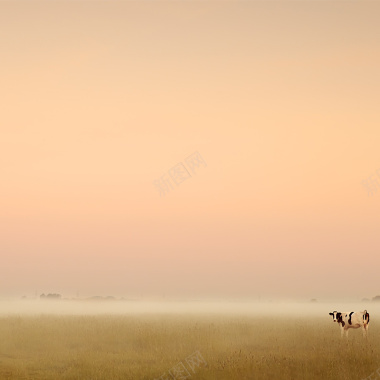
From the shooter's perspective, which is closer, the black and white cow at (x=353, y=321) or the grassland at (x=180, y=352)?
the grassland at (x=180, y=352)

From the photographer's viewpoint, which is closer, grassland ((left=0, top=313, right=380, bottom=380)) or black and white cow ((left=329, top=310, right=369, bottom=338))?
grassland ((left=0, top=313, right=380, bottom=380))

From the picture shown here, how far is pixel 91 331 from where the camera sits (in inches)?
1048

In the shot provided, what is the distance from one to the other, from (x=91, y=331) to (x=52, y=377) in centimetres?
1098

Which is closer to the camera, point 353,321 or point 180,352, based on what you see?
point 180,352

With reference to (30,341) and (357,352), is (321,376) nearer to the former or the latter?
(357,352)

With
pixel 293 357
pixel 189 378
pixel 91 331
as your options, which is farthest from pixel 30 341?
pixel 293 357

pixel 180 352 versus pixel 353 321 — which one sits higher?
pixel 353 321

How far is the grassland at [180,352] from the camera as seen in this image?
15.8 metres

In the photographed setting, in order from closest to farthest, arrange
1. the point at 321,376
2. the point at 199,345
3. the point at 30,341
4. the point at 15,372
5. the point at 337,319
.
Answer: the point at 321,376, the point at 15,372, the point at 199,345, the point at 30,341, the point at 337,319

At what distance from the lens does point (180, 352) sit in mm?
19828

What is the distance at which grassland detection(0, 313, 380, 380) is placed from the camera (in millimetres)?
15844

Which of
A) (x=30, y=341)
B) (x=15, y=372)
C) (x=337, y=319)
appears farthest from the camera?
(x=337, y=319)

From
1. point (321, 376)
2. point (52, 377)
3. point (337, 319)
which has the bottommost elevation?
point (321, 376)

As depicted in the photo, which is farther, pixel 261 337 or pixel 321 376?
pixel 261 337
